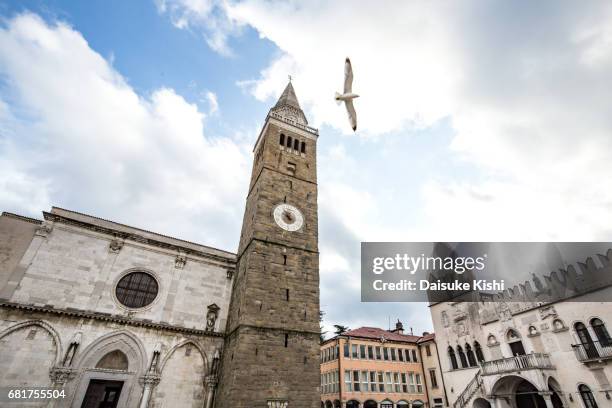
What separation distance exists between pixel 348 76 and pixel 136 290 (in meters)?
16.5

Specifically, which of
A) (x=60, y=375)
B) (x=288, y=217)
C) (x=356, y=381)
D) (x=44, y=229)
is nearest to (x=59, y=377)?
(x=60, y=375)

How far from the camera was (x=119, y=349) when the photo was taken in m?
15.6

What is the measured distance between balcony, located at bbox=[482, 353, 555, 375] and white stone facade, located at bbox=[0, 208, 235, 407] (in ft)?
68.0

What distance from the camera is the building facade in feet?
61.7

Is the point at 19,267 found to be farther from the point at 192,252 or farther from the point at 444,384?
the point at 444,384

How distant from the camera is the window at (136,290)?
1717 centimetres

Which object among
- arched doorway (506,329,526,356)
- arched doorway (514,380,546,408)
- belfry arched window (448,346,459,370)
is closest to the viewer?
arched doorway (514,380,546,408)

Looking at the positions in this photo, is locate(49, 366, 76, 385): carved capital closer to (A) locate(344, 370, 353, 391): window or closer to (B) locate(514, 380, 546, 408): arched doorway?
(A) locate(344, 370, 353, 391): window

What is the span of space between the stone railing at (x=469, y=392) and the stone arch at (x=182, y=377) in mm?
21394

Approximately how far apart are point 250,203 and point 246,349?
11.2 metres

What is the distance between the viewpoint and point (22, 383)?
13312 millimetres

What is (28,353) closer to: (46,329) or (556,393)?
(46,329)

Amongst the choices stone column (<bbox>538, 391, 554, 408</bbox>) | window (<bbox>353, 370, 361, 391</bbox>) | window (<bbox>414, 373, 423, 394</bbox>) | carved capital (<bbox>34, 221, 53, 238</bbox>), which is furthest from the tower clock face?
window (<bbox>414, 373, 423, 394</bbox>)

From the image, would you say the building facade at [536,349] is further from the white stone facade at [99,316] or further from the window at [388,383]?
the white stone facade at [99,316]
